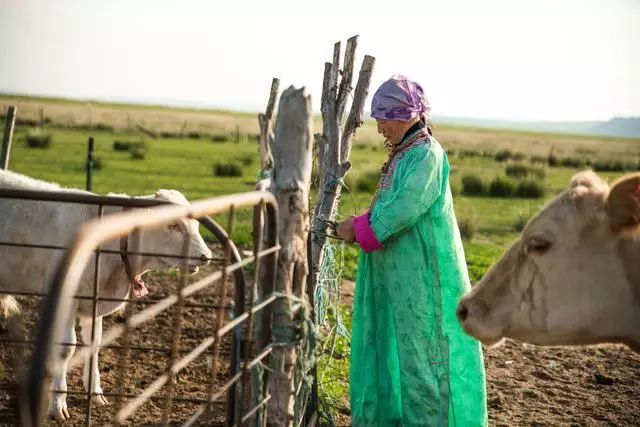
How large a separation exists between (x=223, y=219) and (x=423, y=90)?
35.7ft

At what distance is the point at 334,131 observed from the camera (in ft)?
16.7

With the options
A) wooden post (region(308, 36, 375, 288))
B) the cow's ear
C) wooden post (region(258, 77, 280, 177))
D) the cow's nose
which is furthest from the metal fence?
wooden post (region(308, 36, 375, 288))

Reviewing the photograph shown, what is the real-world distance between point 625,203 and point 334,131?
2.38m

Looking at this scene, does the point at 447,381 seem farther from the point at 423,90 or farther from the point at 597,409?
the point at 597,409

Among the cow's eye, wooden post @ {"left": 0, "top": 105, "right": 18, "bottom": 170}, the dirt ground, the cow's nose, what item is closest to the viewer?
the cow's eye

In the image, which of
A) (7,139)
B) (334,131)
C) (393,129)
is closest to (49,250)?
(334,131)

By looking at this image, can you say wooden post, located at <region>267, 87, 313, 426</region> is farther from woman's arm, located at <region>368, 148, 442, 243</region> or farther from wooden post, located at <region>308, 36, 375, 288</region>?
wooden post, located at <region>308, 36, 375, 288</region>

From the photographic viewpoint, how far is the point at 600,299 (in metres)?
3.26

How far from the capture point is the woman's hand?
14.3 feet

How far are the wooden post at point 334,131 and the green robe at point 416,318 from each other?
2.19 ft

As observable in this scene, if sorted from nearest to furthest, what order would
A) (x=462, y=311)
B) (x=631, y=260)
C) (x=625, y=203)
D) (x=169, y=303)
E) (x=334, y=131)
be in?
(x=169, y=303), (x=625, y=203), (x=631, y=260), (x=462, y=311), (x=334, y=131)

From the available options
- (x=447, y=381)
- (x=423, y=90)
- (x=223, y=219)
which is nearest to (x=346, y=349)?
(x=447, y=381)

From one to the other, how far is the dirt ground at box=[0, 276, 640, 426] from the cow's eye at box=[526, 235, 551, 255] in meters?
2.53

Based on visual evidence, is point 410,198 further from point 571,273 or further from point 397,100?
point 571,273
